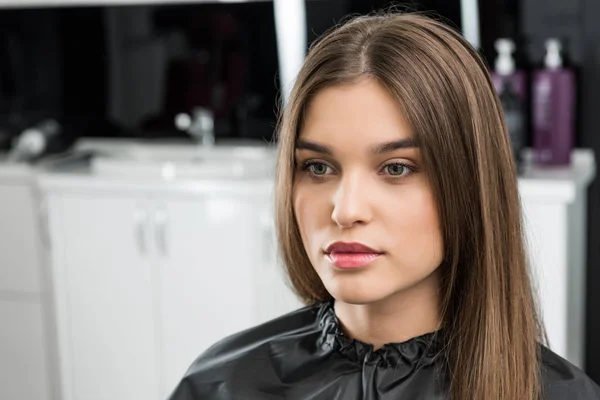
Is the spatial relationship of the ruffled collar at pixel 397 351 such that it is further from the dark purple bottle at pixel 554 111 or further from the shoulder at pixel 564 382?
the dark purple bottle at pixel 554 111

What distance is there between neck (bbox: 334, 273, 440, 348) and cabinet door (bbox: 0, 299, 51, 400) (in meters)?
2.15

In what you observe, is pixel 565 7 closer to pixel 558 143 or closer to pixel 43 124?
pixel 558 143

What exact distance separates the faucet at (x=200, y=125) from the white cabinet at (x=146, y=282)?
1.53ft

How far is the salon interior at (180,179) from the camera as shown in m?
2.82

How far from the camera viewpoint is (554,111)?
2766 millimetres

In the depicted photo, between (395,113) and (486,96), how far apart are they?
0.13 metres

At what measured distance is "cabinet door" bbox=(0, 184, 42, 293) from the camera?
3176mm

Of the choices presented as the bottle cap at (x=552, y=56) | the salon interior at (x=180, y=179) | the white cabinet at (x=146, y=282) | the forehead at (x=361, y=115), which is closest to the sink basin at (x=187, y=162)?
the salon interior at (x=180, y=179)

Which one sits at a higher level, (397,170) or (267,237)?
(397,170)

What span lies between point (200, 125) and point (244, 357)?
196cm

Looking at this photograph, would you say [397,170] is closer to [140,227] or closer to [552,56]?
[552,56]

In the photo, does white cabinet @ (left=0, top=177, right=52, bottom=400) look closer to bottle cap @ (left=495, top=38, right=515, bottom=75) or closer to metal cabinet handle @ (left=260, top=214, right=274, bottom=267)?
metal cabinet handle @ (left=260, top=214, right=274, bottom=267)

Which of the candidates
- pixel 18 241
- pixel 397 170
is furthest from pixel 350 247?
pixel 18 241

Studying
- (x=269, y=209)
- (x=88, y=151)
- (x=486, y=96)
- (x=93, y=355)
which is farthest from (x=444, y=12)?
(x=486, y=96)
